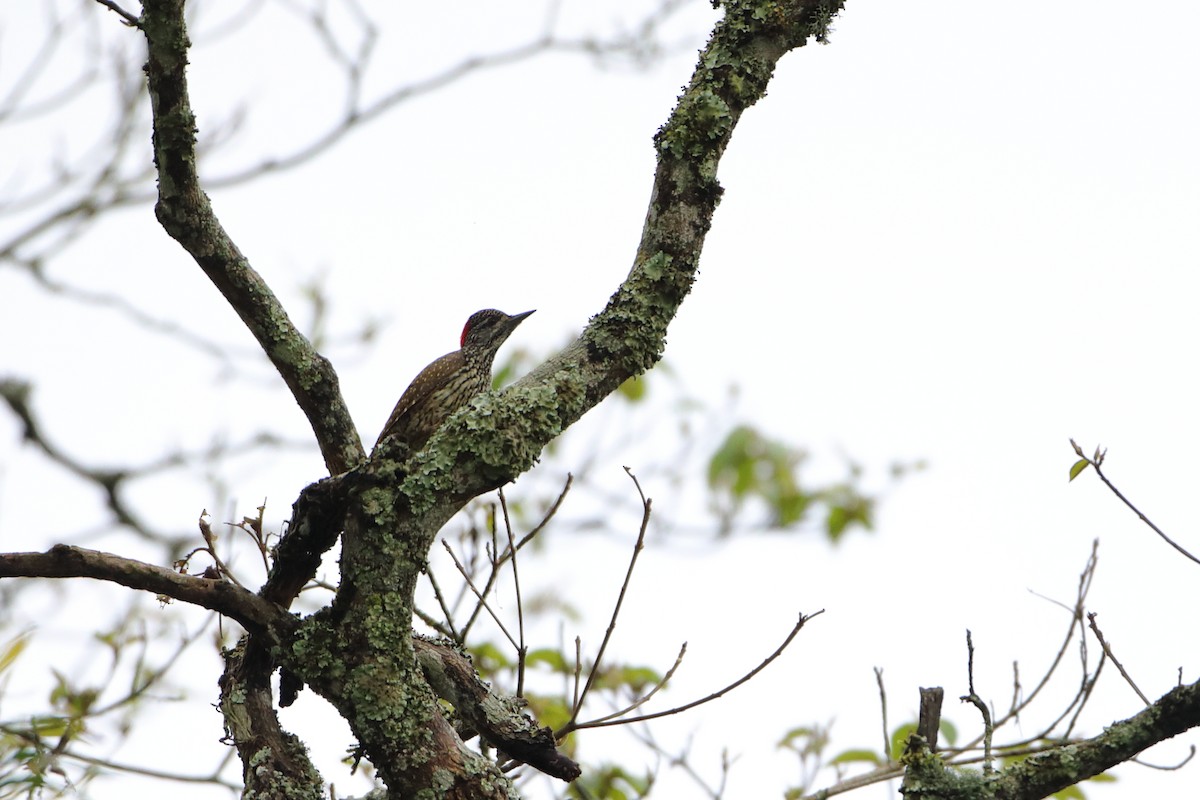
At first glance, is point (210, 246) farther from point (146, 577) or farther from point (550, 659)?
point (550, 659)

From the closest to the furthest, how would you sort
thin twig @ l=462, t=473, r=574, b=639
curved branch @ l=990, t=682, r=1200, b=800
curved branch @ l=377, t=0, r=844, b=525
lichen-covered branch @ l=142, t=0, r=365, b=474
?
curved branch @ l=990, t=682, r=1200, b=800
curved branch @ l=377, t=0, r=844, b=525
lichen-covered branch @ l=142, t=0, r=365, b=474
thin twig @ l=462, t=473, r=574, b=639

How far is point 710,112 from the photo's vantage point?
2951mm

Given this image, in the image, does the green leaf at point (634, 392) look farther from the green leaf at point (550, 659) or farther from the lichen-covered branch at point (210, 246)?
the lichen-covered branch at point (210, 246)

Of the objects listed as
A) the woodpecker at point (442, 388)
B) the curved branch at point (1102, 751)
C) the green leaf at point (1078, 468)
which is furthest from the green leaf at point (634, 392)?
the curved branch at point (1102, 751)

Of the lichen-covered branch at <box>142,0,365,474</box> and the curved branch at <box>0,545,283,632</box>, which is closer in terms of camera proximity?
the curved branch at <box>0,545,283,632</box>

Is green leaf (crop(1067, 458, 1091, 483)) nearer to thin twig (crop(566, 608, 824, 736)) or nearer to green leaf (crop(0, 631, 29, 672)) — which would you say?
thin twig (crop(566, 608, 824, 736))

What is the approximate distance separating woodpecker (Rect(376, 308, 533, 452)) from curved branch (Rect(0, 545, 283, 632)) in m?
2.70

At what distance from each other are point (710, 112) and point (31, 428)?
7032 millimetres

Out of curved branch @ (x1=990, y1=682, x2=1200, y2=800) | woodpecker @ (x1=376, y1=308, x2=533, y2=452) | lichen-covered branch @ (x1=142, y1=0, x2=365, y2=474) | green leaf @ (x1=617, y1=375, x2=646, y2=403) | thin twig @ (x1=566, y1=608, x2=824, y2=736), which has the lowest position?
curved branch @ (x1=990, y1=682, x2=1200, y2=800)

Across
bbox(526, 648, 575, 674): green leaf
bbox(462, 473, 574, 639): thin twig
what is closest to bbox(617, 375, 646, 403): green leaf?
bbox(526, 648, 575, 674): green leaf

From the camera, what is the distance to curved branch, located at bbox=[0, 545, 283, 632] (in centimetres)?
258

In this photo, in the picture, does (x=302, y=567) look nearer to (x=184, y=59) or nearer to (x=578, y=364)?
(x=578, y=364)

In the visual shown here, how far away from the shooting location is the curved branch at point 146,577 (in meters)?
2.58

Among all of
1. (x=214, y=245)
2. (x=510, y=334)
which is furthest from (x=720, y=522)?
(x=214, y=245)
